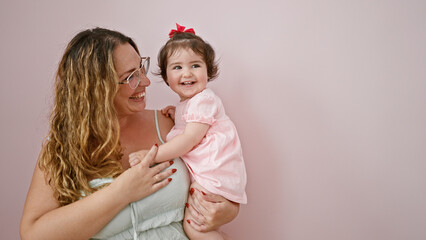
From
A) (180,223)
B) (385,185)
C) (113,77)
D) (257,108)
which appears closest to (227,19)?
(257,108)

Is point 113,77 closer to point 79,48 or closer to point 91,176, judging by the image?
point 79,48

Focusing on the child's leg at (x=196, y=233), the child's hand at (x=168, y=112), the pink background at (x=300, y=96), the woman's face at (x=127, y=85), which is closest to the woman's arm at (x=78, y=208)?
the child's leg at (x=196, y=233)

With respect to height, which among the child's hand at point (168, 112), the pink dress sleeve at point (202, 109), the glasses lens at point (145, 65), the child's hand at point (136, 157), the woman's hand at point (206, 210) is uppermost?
Result: the glasses lens at point (145, 65)

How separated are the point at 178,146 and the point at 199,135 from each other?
0.11 metres

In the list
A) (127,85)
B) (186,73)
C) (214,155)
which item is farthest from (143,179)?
(186,73)

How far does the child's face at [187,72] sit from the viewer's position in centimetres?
153

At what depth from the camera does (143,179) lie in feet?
4.25

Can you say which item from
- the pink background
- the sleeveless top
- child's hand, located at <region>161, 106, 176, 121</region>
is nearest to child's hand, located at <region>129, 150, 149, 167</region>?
the sleeveless top

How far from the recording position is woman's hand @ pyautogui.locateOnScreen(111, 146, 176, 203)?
1.25 metres

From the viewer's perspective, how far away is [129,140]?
1.54 metres

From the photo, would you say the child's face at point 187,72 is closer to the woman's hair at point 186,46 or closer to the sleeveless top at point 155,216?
the woman's hair at point 186,46

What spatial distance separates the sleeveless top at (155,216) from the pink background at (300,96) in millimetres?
701

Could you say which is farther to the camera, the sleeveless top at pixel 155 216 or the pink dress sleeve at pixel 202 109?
the pink dress sleeve at pixel 202 109

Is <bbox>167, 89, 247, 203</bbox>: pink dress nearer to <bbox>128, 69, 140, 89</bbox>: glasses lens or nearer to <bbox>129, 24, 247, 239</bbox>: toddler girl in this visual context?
<bbox>129, 24, 247, 239</bbox>: toddler girl
